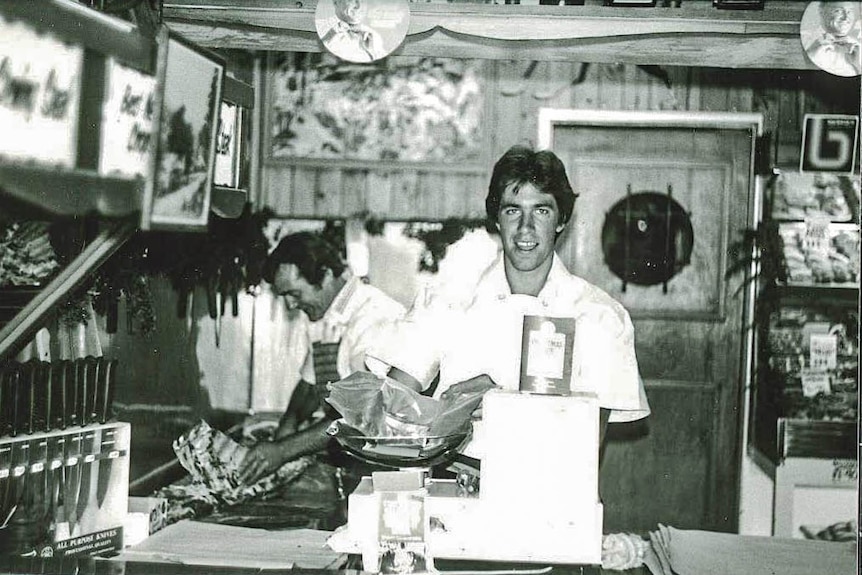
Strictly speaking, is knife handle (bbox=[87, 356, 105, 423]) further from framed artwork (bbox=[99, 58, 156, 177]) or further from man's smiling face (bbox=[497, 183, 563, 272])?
man's smiling face (bbox=[497, 183, 563, 272])

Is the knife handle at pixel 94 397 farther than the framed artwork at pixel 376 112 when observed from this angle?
No

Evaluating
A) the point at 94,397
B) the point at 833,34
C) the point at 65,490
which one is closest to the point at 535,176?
the point at 833,34

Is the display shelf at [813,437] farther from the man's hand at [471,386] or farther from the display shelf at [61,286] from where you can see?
the display shelf at [61,286]

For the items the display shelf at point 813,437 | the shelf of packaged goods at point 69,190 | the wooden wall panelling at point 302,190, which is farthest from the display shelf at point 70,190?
the display shelf at point 813,437

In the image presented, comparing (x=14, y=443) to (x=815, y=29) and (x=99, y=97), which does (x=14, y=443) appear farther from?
(x=815, y=29)

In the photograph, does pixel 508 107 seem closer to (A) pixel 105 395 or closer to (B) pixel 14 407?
(A) pixel 105 395

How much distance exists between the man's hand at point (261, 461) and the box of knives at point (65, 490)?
→ 1.00m

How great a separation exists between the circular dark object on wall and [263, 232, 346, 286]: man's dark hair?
1316mm

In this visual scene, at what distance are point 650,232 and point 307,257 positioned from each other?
1.66 metres

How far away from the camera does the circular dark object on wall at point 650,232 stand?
4.41m

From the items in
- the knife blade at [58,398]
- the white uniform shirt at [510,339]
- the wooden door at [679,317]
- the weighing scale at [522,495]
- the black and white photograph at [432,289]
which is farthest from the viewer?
the wooden door at [679,317]

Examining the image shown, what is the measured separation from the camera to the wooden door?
439 centimetres

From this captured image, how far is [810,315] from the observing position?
4223mm

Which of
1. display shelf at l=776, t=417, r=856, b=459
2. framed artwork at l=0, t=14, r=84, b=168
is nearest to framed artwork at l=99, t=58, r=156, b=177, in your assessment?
framed artwork at l=0, t=14, r=84, b=168
